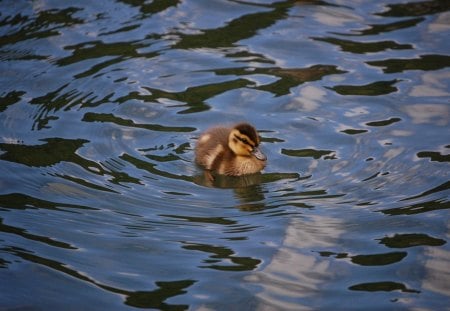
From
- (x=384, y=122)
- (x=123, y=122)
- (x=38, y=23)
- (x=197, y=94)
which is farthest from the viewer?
(x=38, y=23)

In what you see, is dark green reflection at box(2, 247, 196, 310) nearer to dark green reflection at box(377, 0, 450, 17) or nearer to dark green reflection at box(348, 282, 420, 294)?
dark green reflection at box(348, 282, 420, 294)

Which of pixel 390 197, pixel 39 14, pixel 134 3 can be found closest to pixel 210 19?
pixel 134 3

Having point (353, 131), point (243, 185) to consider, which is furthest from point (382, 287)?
point (353, 131)

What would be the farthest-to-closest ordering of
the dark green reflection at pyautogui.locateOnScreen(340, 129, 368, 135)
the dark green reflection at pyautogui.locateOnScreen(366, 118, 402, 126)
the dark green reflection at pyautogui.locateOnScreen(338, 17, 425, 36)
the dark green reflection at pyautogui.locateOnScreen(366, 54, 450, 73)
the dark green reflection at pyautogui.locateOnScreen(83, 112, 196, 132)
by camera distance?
the dark green reflection at pyautogui.locateOnScreen(338, 17, 425, 36) < the dark green reflection at pyautogui.locateOnScreen(366, 54, 450, 73) < the dark green reflection at pyautogui.locateOnScreen(83, 112, 196, 132) < the dark green reflection at pyautogui.locateOnScreen(366, 118, 402, 126) < the dark green reflection at pyautogui.locateOnScreen(340, 129, 368, 135)

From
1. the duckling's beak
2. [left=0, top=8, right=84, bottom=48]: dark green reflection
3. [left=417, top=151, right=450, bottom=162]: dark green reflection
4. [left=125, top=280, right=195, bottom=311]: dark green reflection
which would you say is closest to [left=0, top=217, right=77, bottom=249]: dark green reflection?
[left=125, top=280, right=195, bottom=311]: dark green reflection

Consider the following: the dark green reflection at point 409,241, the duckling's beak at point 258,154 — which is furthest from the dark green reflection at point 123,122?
the dark green reflection at point 409,241

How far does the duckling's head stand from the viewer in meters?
6.07

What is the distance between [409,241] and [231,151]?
5.54ft

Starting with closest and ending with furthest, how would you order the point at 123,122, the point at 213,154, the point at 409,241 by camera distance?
the point at 409,241 < the point at 213,154 < the point at 123,122

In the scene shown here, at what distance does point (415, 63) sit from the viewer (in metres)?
7.62

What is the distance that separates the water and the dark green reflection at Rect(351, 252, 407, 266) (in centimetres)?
1

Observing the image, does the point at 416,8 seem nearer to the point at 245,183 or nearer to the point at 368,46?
the point at 368,46

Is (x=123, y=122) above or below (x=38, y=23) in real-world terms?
below

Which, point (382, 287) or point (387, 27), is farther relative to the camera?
point (387, 27)
